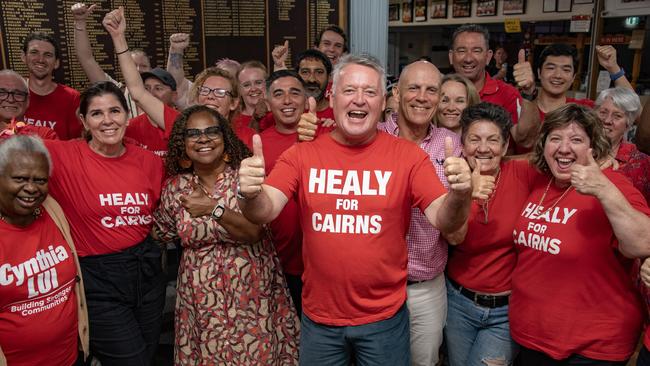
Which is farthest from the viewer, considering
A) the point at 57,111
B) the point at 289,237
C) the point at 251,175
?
the point at 57,111

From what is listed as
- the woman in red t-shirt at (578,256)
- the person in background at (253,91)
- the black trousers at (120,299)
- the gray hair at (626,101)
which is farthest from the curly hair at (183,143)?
the gray hair at (626,101)

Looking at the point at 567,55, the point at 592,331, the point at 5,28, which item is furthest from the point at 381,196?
the point at 5,28

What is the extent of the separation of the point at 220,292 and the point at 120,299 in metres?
0.58

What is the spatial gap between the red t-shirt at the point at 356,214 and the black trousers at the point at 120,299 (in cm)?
100

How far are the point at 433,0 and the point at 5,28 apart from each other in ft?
25.7

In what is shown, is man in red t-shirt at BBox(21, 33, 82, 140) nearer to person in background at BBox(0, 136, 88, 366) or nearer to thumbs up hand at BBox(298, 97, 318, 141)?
person in background at BBox(0, 136, 88, 366)

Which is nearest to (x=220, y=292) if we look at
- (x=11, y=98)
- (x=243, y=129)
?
(x=243, y=129)

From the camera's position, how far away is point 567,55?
11.1 ft

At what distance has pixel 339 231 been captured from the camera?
1964 millimetres

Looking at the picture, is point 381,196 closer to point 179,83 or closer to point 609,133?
point 609,133

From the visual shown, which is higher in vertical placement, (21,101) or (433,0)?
(433,0)

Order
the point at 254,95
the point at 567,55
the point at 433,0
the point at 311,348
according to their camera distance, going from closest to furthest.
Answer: the point at 311,348 → the point at 567,55 → the point at 254,95 → the point at 433,0

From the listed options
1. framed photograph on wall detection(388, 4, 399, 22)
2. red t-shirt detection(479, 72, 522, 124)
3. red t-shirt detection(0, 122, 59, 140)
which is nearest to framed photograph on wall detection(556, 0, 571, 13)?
framed photograph on wall detection(388, 4, 399, 22)

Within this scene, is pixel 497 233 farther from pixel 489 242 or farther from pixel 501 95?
pixel 501 95
